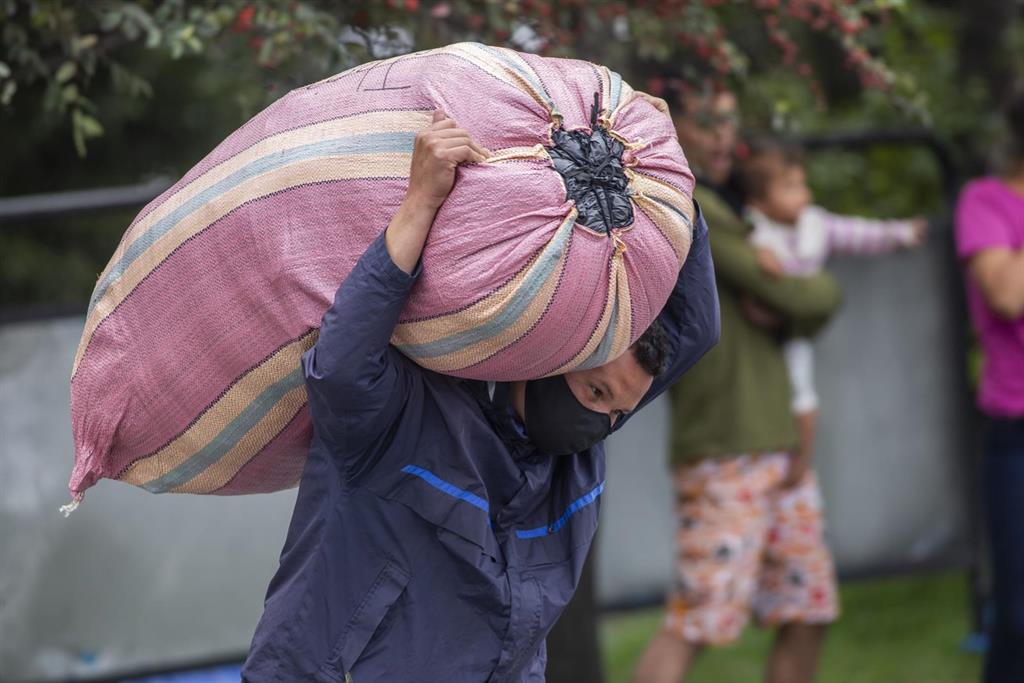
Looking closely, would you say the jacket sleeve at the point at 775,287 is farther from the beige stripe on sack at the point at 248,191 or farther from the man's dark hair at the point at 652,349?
the beige stripe on sack at the point at 248,191

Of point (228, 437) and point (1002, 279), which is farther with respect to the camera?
point (1002, 279)

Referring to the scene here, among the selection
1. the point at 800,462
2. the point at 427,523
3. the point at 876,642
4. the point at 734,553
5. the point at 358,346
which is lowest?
the point at 876,642

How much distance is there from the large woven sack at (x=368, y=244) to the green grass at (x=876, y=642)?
117 inches

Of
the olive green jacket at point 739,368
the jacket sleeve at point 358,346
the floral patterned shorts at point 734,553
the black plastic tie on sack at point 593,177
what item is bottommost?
the floral patterned shorts at point 734,553

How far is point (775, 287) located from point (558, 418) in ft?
6.54

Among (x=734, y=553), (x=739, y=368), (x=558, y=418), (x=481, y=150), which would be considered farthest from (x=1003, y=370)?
(x=481, y=150)

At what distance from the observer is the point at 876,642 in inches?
224

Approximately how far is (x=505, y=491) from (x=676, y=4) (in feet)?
5.03

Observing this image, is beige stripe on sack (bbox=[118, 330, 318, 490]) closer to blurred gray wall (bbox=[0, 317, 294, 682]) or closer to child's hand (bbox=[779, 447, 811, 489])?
blurred gray wall (bbox=[0, 317, 294, 682])

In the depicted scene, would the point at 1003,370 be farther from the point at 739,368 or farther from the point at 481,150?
the point at 481,150

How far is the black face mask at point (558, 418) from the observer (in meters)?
2.60

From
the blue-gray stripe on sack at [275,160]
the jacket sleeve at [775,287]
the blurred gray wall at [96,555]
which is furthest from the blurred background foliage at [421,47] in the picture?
the blue-gray stripe on sack at [275,160]

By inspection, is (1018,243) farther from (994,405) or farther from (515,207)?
(515,207)

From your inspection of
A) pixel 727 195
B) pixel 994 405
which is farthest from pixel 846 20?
pixel 994 405
